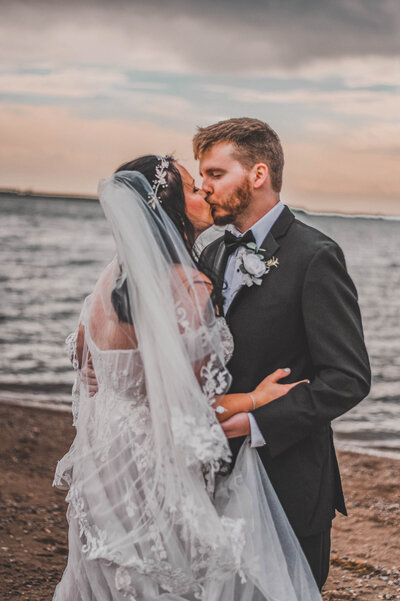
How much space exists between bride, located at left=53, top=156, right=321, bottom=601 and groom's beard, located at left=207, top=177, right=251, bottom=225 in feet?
0.52

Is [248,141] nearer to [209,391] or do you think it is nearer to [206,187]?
[206,187]

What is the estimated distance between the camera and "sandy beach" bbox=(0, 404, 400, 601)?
14.2 ft

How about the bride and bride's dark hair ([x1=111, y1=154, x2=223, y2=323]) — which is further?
bride's dark hair ([x1=111, y1=154, x2=223, y2=323])

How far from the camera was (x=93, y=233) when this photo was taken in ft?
165

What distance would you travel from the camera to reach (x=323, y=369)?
8.16 feet

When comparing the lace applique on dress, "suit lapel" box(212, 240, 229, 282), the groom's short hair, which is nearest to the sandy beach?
the lace applique on dress

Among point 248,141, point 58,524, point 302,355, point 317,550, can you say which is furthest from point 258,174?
point 58,524

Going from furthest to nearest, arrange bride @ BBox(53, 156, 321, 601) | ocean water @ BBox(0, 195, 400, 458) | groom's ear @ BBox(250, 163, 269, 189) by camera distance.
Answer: ocean water @ BBox(0, 195, 400, 458) < groom's ear @ BBox(250, 163, 269, 189) < bride @ BBox(53, 156, 321, 601)

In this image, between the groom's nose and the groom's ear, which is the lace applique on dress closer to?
the groom's nose

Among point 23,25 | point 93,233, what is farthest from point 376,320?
point 93,233

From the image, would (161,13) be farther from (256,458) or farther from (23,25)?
(256,458)

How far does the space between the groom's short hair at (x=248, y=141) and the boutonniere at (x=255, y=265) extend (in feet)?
1.07

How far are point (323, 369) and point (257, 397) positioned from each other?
10.2 inches

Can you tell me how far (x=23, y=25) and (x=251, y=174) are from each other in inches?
759
